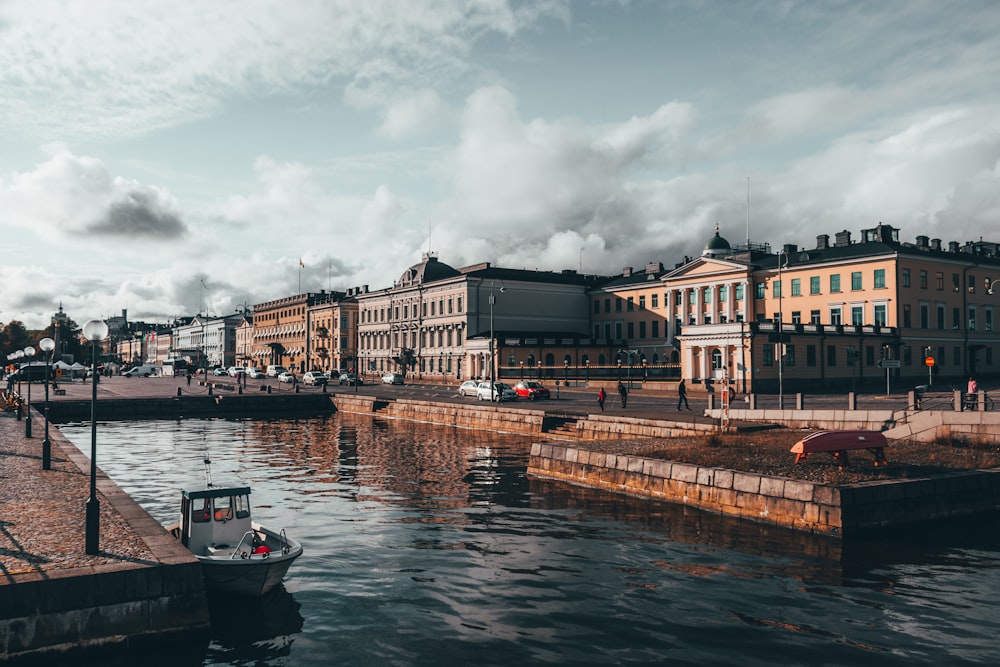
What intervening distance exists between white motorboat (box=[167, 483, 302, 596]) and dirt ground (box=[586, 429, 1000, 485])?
49.9 ft

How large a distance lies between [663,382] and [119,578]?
195 feet

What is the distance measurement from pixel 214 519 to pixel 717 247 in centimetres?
9931

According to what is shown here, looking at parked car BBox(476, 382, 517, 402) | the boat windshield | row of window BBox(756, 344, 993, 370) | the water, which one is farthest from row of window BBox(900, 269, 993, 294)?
the boat windshield

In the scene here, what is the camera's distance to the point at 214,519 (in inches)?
680

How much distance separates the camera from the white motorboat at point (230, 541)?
15.7 metres

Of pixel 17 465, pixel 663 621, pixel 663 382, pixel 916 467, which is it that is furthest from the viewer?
Result: pixel 663 382

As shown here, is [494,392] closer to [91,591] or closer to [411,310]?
[91,591]

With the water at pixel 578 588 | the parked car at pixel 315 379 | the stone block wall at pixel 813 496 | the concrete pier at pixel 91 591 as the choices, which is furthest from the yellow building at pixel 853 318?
the concrete pier at pixel 91 591

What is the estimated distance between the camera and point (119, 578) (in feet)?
41.5

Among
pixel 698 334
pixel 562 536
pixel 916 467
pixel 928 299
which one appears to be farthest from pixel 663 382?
pixel 562 536

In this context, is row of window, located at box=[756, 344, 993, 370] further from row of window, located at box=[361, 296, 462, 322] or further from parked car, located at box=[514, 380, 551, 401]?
row of window, located at box=[361, 296, 462, 322]

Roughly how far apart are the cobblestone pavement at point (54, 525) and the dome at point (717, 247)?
91.6 meters

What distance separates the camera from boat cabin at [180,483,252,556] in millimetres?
17125

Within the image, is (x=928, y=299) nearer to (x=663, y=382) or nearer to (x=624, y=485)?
(x=663, y=382)
